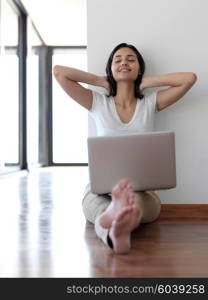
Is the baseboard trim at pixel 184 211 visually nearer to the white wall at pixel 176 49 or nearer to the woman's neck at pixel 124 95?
the white wall at pixel 176 49

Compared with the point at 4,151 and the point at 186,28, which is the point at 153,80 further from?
Answer: the point at 4,151

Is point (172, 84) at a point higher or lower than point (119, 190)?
higher

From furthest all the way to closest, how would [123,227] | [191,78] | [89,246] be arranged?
[191,78] < [89,246] < [123,227]

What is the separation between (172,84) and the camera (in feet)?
6.32

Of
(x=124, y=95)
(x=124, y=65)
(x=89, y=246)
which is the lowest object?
(x=89, y=246)

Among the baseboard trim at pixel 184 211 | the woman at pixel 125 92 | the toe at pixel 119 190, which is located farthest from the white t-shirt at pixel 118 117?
the toe at pixel 119 190

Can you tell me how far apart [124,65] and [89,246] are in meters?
1.00

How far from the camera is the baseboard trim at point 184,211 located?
81.8 inches

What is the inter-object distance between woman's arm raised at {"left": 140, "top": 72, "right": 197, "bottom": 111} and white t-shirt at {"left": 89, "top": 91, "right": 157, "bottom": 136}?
0.06 m

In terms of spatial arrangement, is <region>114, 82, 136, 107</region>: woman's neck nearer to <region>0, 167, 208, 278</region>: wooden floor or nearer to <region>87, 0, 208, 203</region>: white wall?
<region>87, 0, 208, 203</region>: white wall

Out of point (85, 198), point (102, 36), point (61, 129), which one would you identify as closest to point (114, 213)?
point (85, 198)

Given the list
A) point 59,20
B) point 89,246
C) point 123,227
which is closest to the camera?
point 123,227

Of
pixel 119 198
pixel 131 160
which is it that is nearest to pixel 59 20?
pixel 131 160

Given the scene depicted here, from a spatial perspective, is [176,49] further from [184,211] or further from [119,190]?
[119,190]
